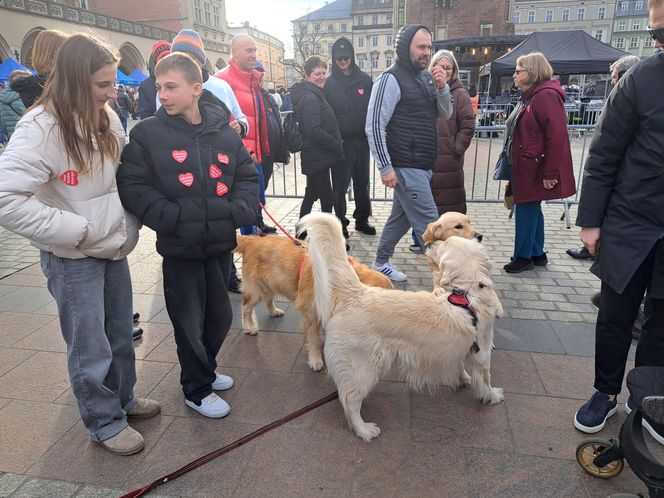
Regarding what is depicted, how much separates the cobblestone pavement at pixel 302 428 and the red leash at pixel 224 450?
4 cm

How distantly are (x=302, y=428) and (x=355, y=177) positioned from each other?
14.9 feet

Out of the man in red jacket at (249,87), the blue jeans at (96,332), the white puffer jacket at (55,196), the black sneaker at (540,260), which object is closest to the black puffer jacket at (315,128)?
the man in red jacket at (249,87)

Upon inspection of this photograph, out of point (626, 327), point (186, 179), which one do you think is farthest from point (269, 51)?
point (626, 327)

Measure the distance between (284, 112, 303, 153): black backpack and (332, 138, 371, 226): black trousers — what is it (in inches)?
27.2

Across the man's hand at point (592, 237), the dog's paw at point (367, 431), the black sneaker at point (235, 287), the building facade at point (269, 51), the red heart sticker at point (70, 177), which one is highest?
the building facade at point (269, 51)

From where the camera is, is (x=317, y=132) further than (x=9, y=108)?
No

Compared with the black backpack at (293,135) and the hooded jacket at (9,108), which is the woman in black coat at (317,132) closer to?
the black backpack at (293,135)

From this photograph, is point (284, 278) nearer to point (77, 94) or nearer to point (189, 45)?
point (77, 94)

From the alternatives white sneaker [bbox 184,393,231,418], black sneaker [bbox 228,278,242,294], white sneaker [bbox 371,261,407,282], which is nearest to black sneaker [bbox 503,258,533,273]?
white sneaker [bbox 371,261,407,282]

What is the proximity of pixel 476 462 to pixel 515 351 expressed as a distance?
1340mm

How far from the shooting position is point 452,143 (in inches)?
205

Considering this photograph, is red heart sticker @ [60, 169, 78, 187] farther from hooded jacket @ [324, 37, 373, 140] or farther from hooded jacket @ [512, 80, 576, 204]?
hooded jacket @ [324, 37, 373, 140]

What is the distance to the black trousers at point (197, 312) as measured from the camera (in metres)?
2.61

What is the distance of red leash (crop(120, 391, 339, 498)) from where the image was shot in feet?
7.25
